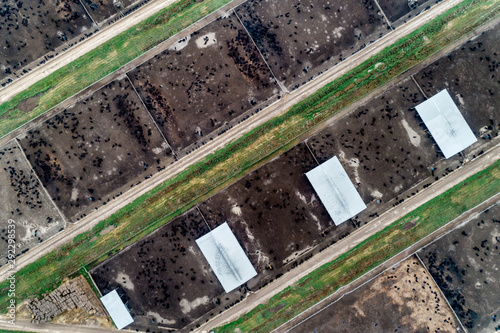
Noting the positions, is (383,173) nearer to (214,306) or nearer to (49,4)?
(214,306)

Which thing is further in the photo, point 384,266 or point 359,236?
point 359,236

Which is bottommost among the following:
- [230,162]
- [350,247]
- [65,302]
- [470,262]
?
[470,262]

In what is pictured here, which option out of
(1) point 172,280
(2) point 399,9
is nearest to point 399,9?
(2) point 399,9

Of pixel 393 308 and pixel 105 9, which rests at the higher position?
pixel 105 9

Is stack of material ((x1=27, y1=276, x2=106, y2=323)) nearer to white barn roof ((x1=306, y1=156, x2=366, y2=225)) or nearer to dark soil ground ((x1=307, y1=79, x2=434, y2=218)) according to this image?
white barn roof ((x1=306, y1=156, x2=366, y2=225))

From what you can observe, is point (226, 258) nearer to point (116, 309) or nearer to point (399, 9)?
point (116, 309)

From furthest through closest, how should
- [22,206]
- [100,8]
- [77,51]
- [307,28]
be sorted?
[100,8] → [77,51] → [307,28] → [22,206]

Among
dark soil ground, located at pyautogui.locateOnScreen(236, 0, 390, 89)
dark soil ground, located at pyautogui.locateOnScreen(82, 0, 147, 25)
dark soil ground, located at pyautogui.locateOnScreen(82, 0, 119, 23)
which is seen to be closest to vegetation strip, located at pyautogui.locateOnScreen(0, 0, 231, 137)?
dark soil ground, located at pyautogui.locateOnScreen(82, 0, 147, 25)

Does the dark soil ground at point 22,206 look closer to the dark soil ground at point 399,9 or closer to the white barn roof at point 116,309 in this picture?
the white barn roof at point 116,309
